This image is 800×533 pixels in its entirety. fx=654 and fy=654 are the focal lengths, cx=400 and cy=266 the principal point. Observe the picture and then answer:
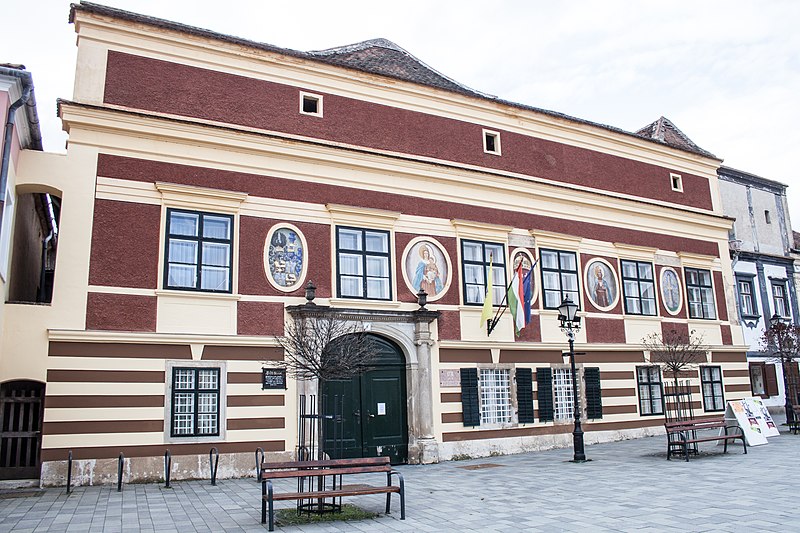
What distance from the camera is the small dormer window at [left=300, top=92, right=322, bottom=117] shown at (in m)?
17.5

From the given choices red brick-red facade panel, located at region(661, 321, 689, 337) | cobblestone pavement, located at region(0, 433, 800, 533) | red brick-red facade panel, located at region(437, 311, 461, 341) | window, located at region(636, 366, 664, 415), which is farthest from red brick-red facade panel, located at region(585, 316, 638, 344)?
cobblestone pavement, located at region(0, 433, 800, 533)

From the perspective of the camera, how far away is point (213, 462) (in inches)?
564

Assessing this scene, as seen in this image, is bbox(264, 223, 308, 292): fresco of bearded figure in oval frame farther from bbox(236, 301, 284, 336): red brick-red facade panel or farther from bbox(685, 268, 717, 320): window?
bbox(685, 268, 717, 320): window

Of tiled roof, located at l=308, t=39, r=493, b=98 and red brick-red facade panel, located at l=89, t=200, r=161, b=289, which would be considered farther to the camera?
tiled roof, located at l=308, t=39, r=493, b=98

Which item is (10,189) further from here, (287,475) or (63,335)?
(287,475)

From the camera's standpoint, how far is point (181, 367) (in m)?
14.7

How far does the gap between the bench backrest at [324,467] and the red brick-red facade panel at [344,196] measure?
8.38 metres

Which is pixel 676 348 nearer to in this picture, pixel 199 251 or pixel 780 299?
pixel 780 299

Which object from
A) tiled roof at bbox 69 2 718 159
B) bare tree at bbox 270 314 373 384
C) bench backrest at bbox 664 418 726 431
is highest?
tiled roof at bbox 69 2 718 159

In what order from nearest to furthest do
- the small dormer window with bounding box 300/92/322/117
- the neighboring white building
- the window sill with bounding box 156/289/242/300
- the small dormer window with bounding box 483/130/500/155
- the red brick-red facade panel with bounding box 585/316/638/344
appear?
the window sill with bounding box 156/289/242/300 < the small dormer window with bounding box 300/92/322/117 < the small dormer window with bounding box 483/130/500/155 < the red brick-red facade panel with bounding box 585/316/638/344 < the neighboring white building

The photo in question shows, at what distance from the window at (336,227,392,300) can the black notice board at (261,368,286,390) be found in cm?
258

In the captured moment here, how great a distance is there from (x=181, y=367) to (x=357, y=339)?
5124 millimetres

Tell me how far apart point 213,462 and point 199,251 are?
Answer: 481 centimetres

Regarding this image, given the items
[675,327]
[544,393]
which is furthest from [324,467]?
[675,327]
